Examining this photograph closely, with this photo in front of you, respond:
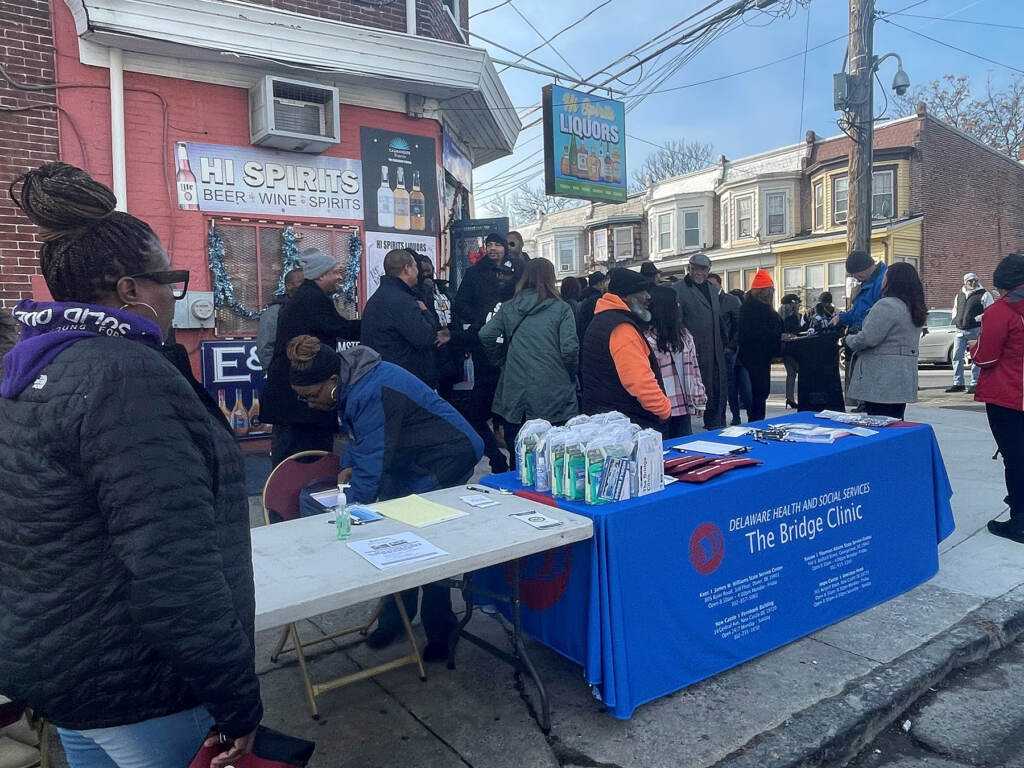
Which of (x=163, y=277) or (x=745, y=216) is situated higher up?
(x=745, y=216)

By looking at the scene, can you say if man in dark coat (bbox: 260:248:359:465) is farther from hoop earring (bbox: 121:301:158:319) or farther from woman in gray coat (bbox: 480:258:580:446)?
hoop earring (bbox: 121:301:158:319)

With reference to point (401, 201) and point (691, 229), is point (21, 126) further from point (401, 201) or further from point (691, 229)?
point (691, 229)

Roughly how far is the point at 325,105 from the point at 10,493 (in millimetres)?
6919

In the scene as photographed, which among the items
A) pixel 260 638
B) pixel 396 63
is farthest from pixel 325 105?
pixel 260 638

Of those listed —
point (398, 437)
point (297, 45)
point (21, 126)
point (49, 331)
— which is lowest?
point (398, 437)

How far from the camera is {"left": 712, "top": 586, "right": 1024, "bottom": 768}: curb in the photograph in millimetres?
2699

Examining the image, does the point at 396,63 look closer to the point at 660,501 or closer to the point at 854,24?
the point at 660,501

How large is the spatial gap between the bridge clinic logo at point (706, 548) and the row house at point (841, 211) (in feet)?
71.7

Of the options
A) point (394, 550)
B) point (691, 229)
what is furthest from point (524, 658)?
point (691, 229)

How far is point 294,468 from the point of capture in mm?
3680

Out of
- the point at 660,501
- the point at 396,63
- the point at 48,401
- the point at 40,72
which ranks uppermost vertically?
the point at 396,63

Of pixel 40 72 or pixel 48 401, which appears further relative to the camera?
pixel 40 72

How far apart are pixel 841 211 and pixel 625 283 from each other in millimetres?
24618

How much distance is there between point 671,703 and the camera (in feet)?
9.98
